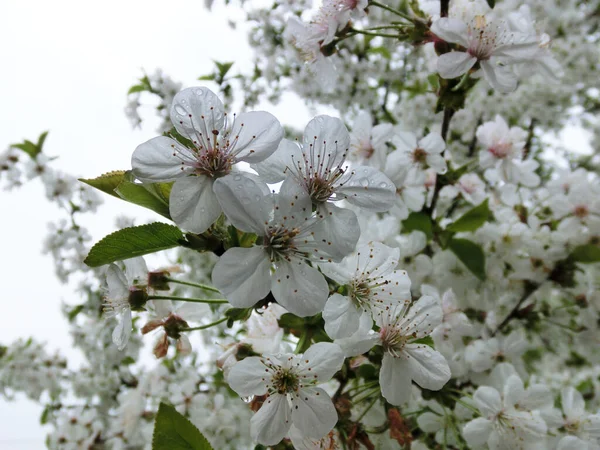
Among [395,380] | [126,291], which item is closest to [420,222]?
[395,380]

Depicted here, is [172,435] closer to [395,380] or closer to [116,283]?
[116,283]

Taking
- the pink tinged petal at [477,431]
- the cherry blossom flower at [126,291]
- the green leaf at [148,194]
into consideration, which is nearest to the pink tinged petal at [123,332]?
the cherry blossom flower at [126,291]

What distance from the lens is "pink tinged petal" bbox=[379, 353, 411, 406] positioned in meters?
0.85

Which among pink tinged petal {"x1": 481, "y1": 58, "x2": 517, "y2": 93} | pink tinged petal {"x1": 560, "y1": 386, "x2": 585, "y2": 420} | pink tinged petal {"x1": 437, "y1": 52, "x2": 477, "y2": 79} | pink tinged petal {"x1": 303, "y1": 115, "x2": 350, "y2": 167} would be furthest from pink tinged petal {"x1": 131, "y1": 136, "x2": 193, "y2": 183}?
pink tinged petal {"x1": 560, "y1": 386, "x2": 585, "y2": 420}

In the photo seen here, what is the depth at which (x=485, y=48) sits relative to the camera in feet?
3.67

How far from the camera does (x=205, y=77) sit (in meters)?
2.12

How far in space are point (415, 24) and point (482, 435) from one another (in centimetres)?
108

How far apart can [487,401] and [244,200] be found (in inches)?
34.4

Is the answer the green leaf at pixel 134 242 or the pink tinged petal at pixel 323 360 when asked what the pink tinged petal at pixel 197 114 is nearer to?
the green leaf at pixel 134 242

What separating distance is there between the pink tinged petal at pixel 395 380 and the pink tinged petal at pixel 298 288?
220 mm

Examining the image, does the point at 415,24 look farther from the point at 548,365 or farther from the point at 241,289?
the point at 548,365

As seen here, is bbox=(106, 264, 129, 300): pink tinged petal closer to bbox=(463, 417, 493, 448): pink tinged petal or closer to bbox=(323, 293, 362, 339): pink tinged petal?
bbox=(323, 293, 362, 339): pink tinged petal

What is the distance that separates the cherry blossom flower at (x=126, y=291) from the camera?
2.91 feet

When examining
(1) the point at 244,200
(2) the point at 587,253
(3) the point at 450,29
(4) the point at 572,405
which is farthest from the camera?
(2) the point at 587,253
